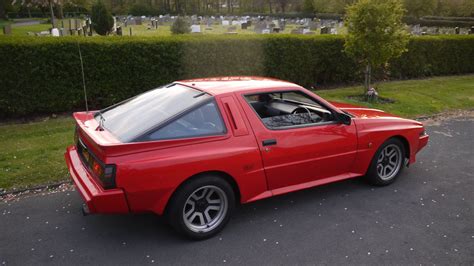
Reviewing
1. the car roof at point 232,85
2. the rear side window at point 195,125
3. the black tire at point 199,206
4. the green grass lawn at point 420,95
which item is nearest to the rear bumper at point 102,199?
the black tire at point 199,206

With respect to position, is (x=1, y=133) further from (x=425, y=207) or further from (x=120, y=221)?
(x=425, y=207)

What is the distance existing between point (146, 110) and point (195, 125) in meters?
0.64

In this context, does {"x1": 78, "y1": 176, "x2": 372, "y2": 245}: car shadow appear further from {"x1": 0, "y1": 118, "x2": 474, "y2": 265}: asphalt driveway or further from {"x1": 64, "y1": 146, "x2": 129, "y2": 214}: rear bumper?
{"x1": 64, "y1": 146, "x2": 129, "y2": 214}: rear bumper

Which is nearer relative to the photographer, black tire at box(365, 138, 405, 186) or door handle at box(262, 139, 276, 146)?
door handle at box(262, 139, 276, 146)

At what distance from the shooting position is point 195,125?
3.81 metres

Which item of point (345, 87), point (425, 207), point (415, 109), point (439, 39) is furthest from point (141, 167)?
point (439, 39)

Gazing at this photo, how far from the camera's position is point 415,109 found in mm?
9836

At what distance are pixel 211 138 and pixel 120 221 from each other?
4.49ft

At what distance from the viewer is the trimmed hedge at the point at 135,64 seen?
25.7 ft

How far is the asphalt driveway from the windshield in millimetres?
1027

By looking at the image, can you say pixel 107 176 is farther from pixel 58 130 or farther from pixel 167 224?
pixel 58 130

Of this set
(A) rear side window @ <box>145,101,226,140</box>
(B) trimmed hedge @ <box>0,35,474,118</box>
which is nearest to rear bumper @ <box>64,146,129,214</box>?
(A) rear side window @ <box>145,101,226,140</box>

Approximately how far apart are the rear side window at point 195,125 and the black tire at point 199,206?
1.43ft

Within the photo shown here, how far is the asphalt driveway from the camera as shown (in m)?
3.54
